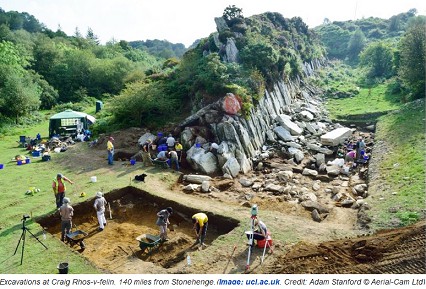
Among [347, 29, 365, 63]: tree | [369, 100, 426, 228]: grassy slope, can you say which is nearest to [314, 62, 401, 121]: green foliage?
[369, 100, 426, 228]: grassy slope

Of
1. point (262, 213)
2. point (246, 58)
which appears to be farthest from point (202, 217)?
point (246, 58)

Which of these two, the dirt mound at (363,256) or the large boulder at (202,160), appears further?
the large boulder at (202,160)

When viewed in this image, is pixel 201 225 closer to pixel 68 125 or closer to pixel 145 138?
pixel 145 138

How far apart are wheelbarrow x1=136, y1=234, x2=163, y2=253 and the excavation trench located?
0.10 meters

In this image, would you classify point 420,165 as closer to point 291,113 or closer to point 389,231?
point 389,231

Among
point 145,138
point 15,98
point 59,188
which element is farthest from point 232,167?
point 15,98

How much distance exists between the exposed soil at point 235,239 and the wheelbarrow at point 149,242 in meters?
0.17

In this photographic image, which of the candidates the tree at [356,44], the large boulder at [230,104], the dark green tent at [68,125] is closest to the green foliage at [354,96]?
the large boulder at [230,104]

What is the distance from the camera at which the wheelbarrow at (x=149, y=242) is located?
43.4ft

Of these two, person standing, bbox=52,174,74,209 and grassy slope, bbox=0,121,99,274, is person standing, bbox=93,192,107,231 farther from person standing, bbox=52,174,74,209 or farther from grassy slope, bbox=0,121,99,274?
grassy slope, bbox=0,121,99,274

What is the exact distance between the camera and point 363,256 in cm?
1117

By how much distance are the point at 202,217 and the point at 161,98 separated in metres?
18.1

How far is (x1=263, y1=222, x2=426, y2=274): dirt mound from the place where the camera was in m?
10.3

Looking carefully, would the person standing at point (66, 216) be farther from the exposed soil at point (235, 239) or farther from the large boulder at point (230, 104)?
the large boulder at point (230, 104)
